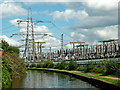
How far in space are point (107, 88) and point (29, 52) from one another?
69.5m

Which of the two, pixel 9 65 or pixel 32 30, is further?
pixel 32 30

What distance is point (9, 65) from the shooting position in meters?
24.4

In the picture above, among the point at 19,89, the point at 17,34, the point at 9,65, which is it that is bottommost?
the point at 19,89

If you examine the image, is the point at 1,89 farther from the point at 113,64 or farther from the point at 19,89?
the point at 113,64

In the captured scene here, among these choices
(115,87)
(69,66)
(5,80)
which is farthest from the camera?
(69,66)

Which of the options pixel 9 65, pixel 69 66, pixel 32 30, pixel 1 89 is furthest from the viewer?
pixel 32 30

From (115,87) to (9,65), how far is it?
1330 centimetres

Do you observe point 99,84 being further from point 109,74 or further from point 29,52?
point 29,52

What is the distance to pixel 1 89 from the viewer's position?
18.0 metres

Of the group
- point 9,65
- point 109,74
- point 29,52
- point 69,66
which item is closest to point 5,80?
point 9,65

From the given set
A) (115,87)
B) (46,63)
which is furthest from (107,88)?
(46,63)

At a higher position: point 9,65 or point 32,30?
point 32,30

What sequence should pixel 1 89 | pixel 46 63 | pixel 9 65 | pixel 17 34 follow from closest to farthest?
1. pixel 1 89
2. pixel 9 65
3. pixel 46 63
4. pixel 17 34

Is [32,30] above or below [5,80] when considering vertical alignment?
above
